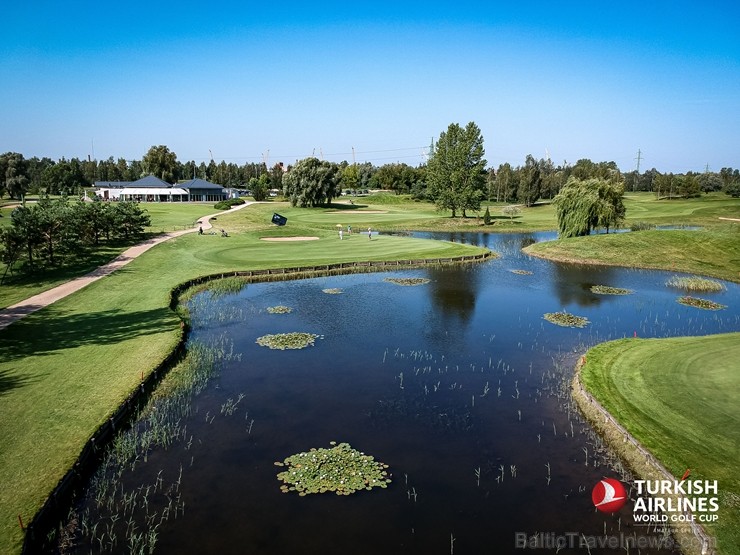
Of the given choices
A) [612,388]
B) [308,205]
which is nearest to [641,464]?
[612,388]

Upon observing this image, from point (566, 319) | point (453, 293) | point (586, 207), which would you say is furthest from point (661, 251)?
point (453, 293)

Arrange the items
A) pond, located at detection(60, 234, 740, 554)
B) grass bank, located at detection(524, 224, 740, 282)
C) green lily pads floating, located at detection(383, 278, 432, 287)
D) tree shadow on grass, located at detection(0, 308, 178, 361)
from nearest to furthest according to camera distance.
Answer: pond, located at detection(60, 234, 740, 554), tree shadow on grass, located at detection(0, 308, 178, 361), green lily pads floating, located at detection(383, 278, 432, 287), grass bank, located at detection(524, 224, 740, 282)

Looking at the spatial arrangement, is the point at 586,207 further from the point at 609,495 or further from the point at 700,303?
the point at 609,495

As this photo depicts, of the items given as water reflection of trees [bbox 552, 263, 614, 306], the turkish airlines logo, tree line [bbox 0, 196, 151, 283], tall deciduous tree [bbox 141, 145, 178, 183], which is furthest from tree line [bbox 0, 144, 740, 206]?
the turkish airlines logo

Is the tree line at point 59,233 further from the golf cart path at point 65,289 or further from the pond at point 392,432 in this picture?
the pond at point 392,432

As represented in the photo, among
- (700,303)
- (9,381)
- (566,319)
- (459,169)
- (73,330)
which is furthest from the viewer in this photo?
(459,169)

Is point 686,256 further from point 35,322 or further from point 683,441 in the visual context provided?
point 35,322

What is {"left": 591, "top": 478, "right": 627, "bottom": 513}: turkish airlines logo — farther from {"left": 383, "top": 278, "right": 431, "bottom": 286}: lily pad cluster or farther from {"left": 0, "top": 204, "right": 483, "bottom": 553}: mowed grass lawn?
{"left": 383, "top": 278, "right": 431, "bottom": 286}: lily pad cluster
